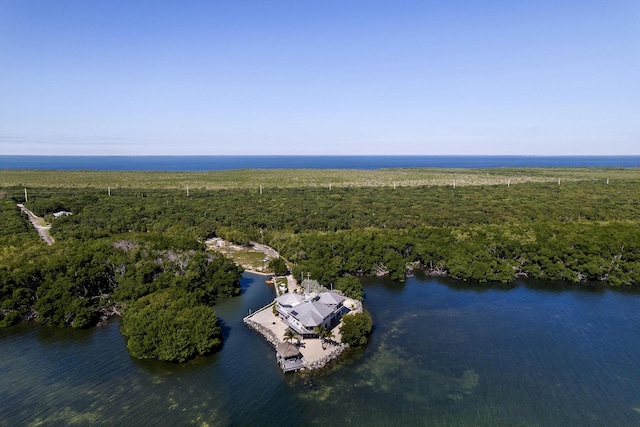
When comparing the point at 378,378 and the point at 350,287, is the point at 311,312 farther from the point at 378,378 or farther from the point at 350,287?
the point at 350,287

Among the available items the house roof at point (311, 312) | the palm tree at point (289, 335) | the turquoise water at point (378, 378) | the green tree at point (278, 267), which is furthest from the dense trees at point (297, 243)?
the palm tree at point (289, 335)

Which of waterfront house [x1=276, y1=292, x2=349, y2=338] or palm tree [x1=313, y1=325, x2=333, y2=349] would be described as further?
waterfront house [x1=276, y1=292, x2=349, y2=338]

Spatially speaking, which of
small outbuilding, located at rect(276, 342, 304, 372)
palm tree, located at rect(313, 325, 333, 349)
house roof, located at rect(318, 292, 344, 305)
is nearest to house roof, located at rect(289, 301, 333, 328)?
palm tree, located at rect(313, 325, 333, 349)

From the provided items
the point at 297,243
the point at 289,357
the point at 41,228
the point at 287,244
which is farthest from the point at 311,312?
the point at 41,228

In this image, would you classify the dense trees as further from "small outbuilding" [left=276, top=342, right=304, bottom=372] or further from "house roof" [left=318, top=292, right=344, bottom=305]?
"small outbuilding" [left=276, top=342, right=304, bottom=372]

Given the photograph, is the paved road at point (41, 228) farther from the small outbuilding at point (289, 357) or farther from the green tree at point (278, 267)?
the small outbuilding at point (289, 357)

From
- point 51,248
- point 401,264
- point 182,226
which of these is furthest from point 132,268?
point 401,264

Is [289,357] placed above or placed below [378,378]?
above

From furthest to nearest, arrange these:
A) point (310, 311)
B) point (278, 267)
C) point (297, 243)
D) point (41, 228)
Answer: point (41, 228) → point (297, 243) → point (278, 267) → point (310, 311)
